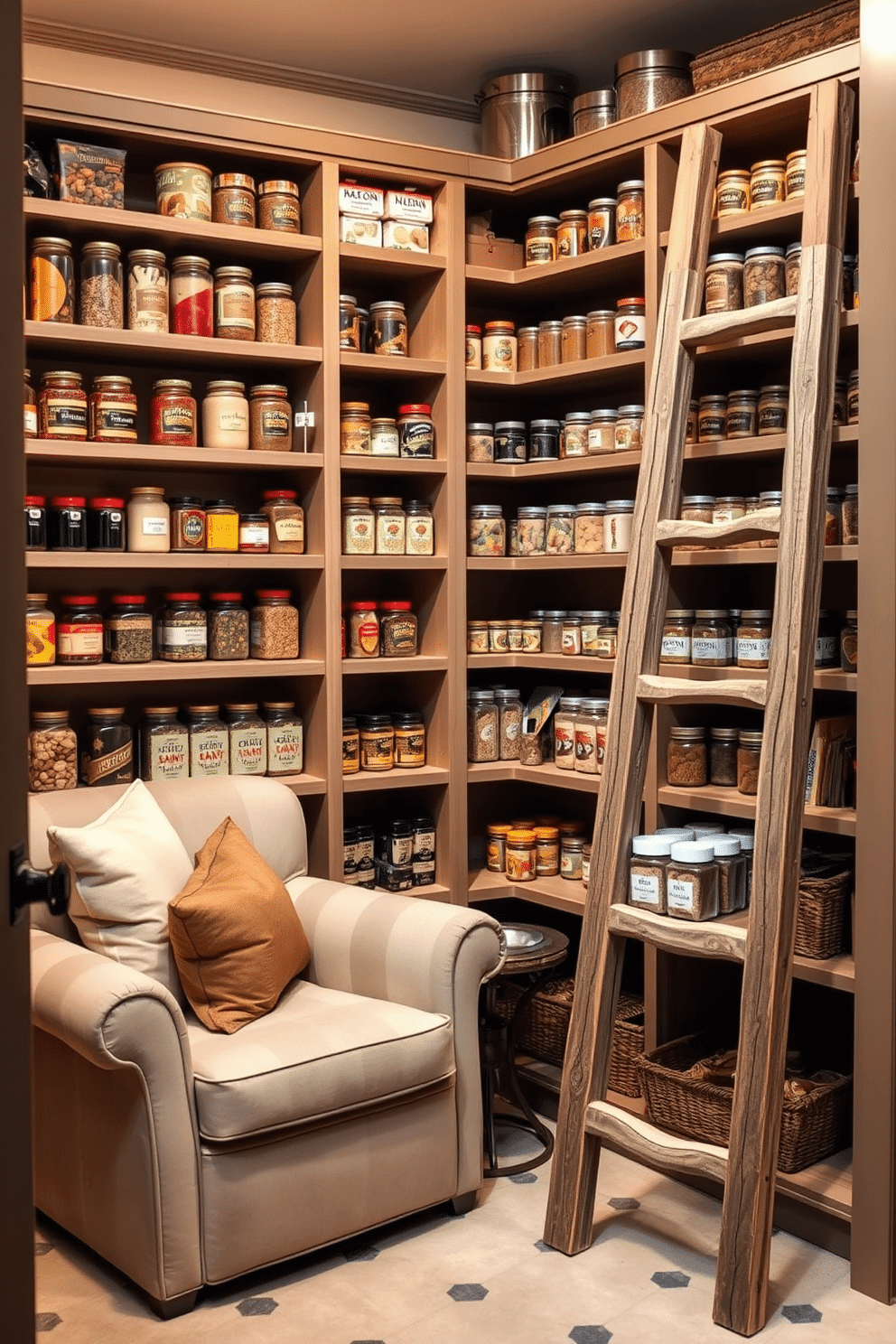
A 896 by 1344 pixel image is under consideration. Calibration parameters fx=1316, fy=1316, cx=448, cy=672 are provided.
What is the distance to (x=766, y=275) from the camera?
2770mm

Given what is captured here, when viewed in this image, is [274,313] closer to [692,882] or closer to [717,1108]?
[692,882]

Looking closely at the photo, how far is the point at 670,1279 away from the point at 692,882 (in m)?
0.74

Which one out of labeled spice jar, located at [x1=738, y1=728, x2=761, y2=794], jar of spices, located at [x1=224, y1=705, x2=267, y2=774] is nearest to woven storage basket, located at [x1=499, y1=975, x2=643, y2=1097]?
labeled spice jar, located at [x1=738, y1=728, x2=761, y2=794]

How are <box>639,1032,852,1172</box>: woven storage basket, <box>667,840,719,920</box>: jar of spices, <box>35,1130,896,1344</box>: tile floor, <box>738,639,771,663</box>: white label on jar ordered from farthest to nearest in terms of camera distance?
<box>738,639,771,663</box>: white label on jar < <box>639,1032,852,1172</box>: woven storage basket < <box>667,840,719,920</box>: jar of spices < <box>35,1130,896,1344</box>: tile floor

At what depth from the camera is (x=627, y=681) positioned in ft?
8.75

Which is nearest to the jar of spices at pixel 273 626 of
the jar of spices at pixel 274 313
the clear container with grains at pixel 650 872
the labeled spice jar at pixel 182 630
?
the labeled spice jar at pixel 182 630

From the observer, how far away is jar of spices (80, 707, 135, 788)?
9.91 feet

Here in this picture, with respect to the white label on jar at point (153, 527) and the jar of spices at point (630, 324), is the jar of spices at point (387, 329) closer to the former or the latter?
the jar of spices at point (630, 324)

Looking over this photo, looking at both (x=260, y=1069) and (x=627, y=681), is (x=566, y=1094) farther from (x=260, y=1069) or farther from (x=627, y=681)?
(x=627, y=681)

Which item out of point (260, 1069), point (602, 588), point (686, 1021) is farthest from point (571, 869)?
point (260, 1069)

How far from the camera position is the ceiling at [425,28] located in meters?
3.04

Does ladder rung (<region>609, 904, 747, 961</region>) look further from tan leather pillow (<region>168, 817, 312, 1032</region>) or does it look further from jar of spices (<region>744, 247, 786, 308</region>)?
jar of spices (<region>744, 247, 786, 308</region>)

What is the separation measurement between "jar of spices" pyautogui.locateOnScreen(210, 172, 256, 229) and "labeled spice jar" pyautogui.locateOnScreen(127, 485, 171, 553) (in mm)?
660

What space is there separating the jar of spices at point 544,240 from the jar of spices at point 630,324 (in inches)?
Result: 12.9
